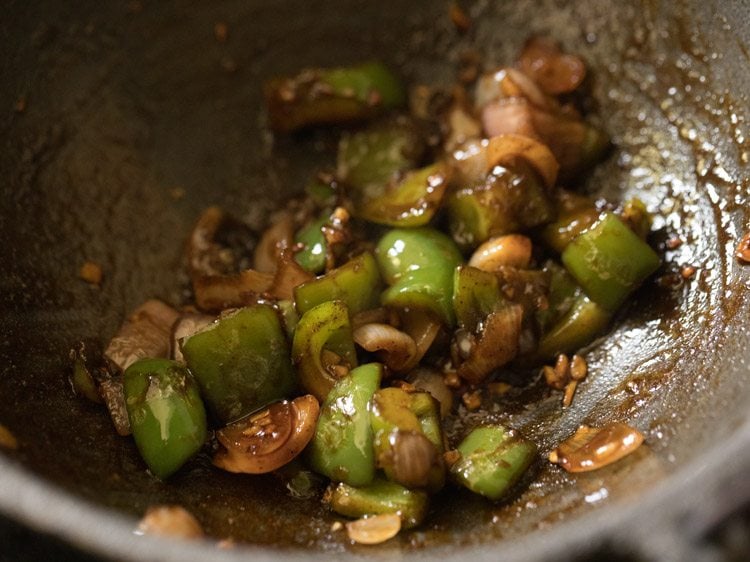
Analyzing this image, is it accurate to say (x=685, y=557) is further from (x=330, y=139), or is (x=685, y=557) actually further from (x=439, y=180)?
(x=330, y=139)

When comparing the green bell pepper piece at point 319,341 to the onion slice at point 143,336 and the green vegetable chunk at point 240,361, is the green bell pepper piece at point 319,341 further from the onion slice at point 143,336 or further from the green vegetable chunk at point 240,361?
the onion slice at point 143,336

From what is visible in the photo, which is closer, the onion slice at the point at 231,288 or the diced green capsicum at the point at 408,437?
the diced green capsicum at the point at 408,437

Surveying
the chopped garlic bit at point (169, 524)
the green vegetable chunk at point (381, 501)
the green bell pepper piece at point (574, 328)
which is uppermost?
the chopped garlic bit at point (169, 524)

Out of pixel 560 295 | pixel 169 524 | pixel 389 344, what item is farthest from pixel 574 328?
pixel 169 524

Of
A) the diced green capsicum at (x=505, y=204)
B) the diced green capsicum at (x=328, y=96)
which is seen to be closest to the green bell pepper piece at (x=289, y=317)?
the diced green capsicum at (x=505, y=204)

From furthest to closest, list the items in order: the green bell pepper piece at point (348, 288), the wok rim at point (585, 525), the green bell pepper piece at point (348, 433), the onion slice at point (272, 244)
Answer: the onion slice at point (272, 244) < the green bell pepper piece at point (348, 288) < the green bell pepper piece at point (348, 433) < the wok rim at point (585, 525)

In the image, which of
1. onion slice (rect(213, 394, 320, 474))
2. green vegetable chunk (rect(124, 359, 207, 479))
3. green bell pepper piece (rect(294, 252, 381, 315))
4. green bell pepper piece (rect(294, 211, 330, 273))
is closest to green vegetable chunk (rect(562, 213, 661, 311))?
green bell pepper piece (rect(294, 252, 381, 315))
